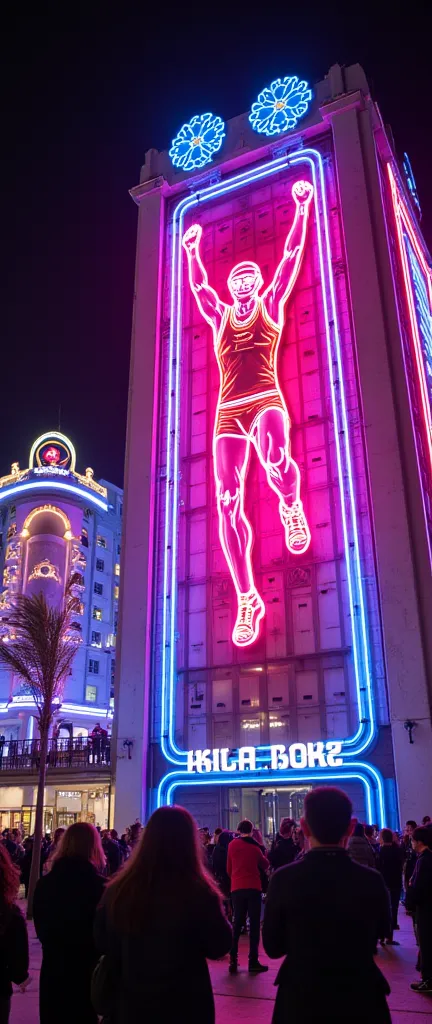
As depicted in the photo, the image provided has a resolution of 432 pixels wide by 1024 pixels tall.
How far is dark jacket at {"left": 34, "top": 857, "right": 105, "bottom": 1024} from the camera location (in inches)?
168

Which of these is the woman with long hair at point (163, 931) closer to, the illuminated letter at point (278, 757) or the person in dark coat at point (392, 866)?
the person in dark coat at point (392, 866)

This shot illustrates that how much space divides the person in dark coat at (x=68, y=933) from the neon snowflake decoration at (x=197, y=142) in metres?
33.6

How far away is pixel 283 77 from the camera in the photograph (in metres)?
32.9

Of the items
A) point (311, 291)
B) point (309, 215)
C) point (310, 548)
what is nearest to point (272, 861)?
point (310, 548)

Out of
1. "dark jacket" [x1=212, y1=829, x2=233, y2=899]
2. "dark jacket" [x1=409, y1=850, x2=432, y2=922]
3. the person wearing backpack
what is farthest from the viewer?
"dark jacket" [x1=212, y1=829, x2=233, y2=899]

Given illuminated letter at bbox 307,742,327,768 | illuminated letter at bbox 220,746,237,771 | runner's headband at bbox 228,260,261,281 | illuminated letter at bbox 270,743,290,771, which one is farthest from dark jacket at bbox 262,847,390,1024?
runner's headband at bbox 228,260,261,281

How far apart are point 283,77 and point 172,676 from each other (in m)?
26.1

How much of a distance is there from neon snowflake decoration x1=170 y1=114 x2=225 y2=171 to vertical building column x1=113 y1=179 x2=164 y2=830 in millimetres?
1770

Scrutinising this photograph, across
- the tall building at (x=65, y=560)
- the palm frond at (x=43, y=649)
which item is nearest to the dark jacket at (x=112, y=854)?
the palm frond at (x=43, y=649)

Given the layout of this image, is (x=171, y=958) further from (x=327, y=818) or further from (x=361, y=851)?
(x=361, y=851)

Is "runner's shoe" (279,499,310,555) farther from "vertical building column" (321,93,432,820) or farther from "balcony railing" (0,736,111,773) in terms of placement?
"balcony railing" (0,736,111,773)

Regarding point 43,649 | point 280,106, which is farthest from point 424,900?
point 280,106

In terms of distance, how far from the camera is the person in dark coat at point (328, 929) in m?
3.21

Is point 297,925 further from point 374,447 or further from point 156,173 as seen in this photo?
point 156,173
